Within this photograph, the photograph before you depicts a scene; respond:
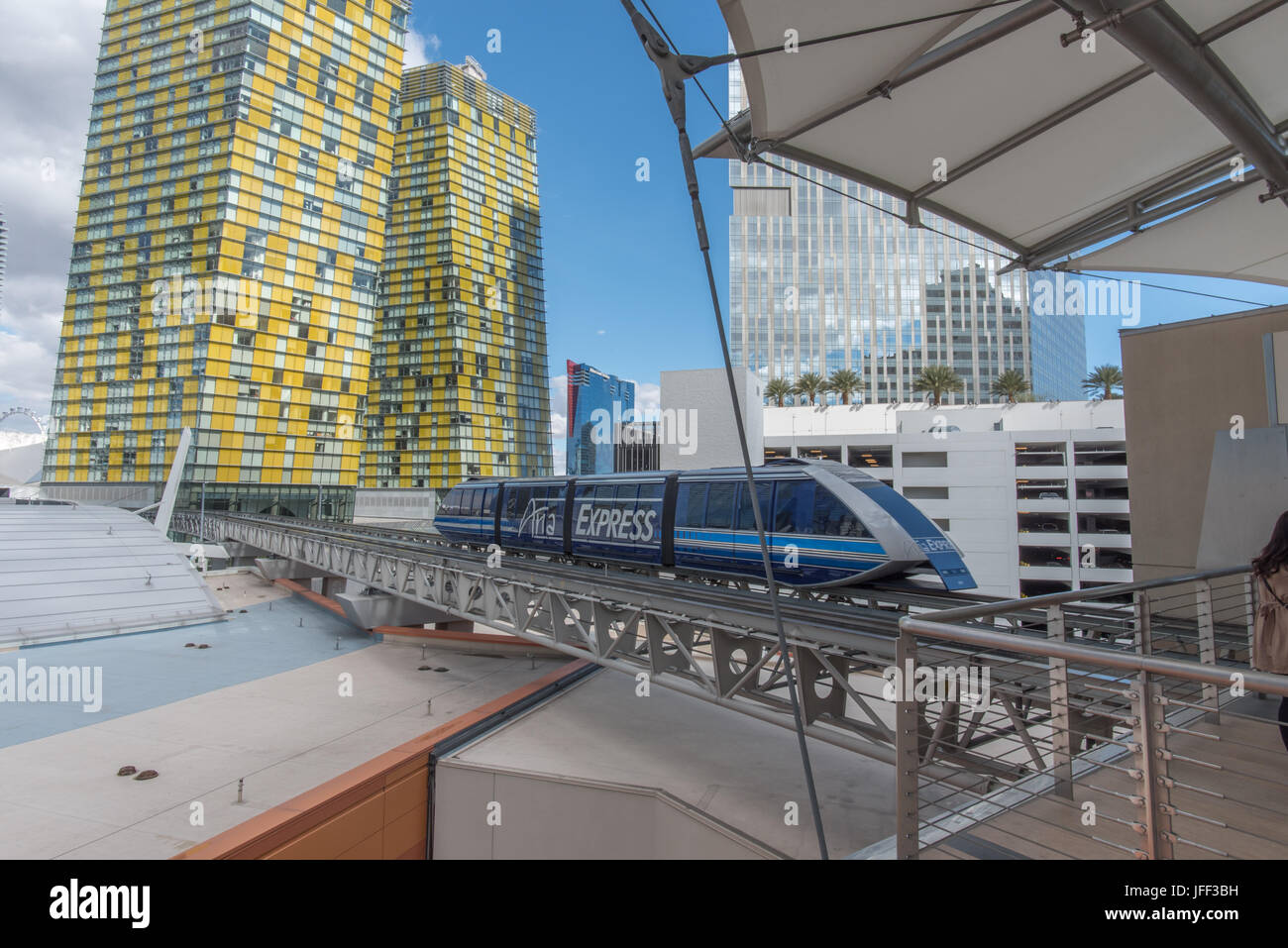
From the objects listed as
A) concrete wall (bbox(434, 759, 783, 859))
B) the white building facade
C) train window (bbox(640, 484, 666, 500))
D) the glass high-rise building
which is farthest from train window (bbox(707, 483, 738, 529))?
the glass high-rise building

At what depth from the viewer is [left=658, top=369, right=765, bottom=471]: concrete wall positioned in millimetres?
37625

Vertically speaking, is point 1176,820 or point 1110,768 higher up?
Answer: point 1110,768

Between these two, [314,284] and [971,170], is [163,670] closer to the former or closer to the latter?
[971,170]

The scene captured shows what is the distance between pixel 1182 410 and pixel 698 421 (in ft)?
90.6

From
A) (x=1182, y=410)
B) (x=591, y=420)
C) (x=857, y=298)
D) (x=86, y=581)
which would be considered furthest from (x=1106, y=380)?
(x=591, y=420)

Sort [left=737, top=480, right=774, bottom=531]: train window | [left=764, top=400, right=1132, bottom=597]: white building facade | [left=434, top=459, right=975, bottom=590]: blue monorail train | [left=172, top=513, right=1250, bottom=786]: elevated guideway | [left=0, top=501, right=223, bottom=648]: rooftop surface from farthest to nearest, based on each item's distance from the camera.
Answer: [left=764, top=400, right=1132, bottom=597]: white building facade
[left=0, top=501, right=223, bottom=648]: rooftop surface
[left=737, top=480, right=774, bottom=531]: train window
[left=434, top=459, right=975, bottom=590]: blue monorail train
[left=172, top=513, right=1250, bottom=786]: elevated guideway

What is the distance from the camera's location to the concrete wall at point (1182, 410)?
1057 centimetres

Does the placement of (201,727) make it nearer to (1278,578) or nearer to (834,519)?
(834,519)

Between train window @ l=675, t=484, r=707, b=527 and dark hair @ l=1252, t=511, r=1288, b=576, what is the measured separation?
38.2ft

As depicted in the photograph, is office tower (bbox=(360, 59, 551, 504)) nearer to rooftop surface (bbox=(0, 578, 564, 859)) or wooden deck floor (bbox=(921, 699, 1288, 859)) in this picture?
rooftop surface (bbox=(0, 578, 564, 859))

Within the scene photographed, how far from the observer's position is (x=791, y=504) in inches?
575

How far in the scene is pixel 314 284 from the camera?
74625 mm
